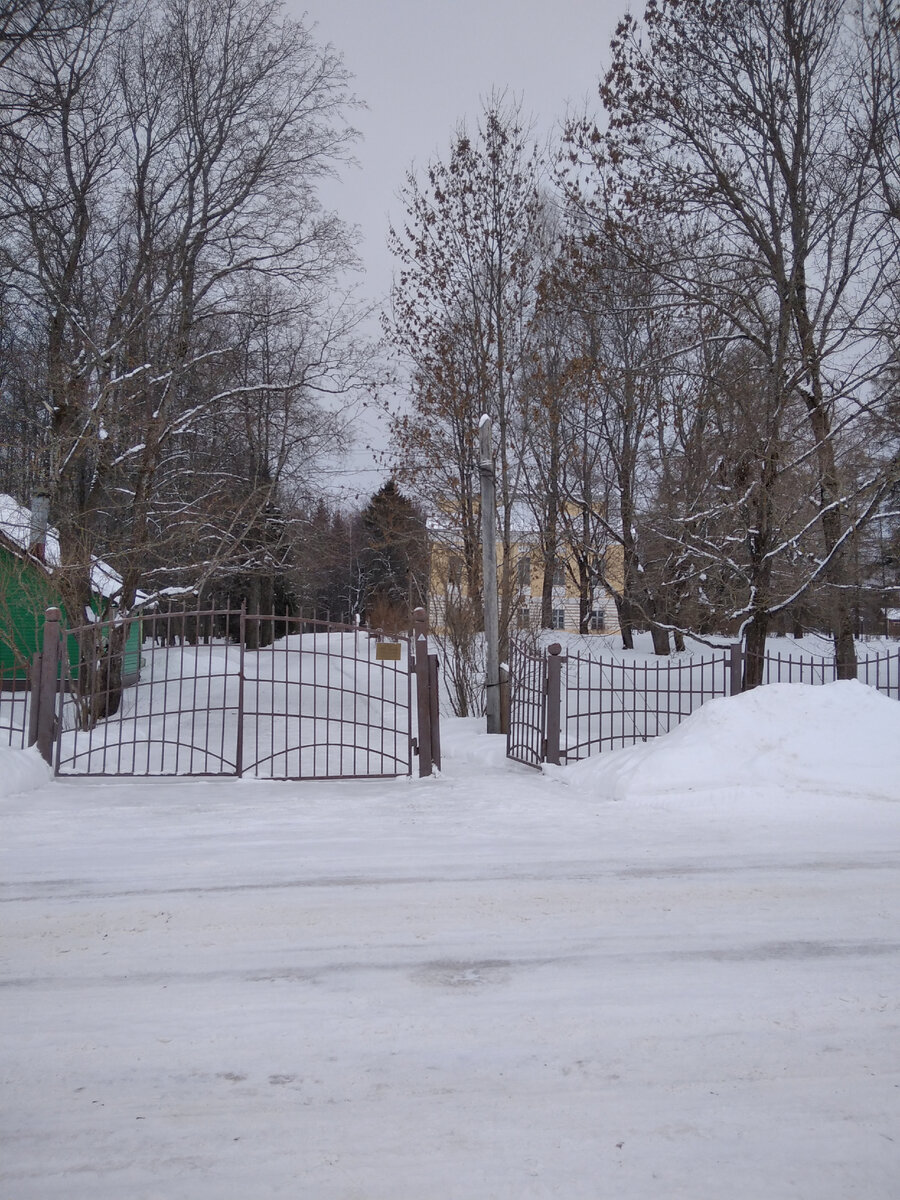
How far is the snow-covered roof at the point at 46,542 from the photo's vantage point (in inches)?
650

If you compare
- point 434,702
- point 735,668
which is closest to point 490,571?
point 434,702

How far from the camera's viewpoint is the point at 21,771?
9.30 meters

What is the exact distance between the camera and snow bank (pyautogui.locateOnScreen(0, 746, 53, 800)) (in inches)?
352

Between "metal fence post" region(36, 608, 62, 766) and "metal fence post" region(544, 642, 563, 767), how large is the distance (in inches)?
228

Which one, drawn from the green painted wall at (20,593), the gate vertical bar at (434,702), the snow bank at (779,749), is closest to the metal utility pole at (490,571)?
the gate vertical bar at (434,702)

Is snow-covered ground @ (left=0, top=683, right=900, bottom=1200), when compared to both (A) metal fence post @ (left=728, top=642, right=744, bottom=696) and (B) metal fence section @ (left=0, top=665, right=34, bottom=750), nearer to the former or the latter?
(A) metal fence post @ (left=728, top=642, right=744, bottom=696)

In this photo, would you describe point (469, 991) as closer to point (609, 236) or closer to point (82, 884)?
point (82, 884)

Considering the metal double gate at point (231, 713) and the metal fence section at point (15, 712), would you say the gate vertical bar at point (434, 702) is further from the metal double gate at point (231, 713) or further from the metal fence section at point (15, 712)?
the metal fence section at point (15, 712)

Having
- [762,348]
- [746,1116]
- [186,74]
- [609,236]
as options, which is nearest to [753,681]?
[762,348]

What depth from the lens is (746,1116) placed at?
298 cm

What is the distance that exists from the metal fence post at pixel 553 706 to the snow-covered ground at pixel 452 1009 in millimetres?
3201

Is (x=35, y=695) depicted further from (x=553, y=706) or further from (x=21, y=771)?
(x=553, y=706)

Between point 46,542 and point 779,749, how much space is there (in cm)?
1550

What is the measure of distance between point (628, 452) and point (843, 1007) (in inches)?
833
